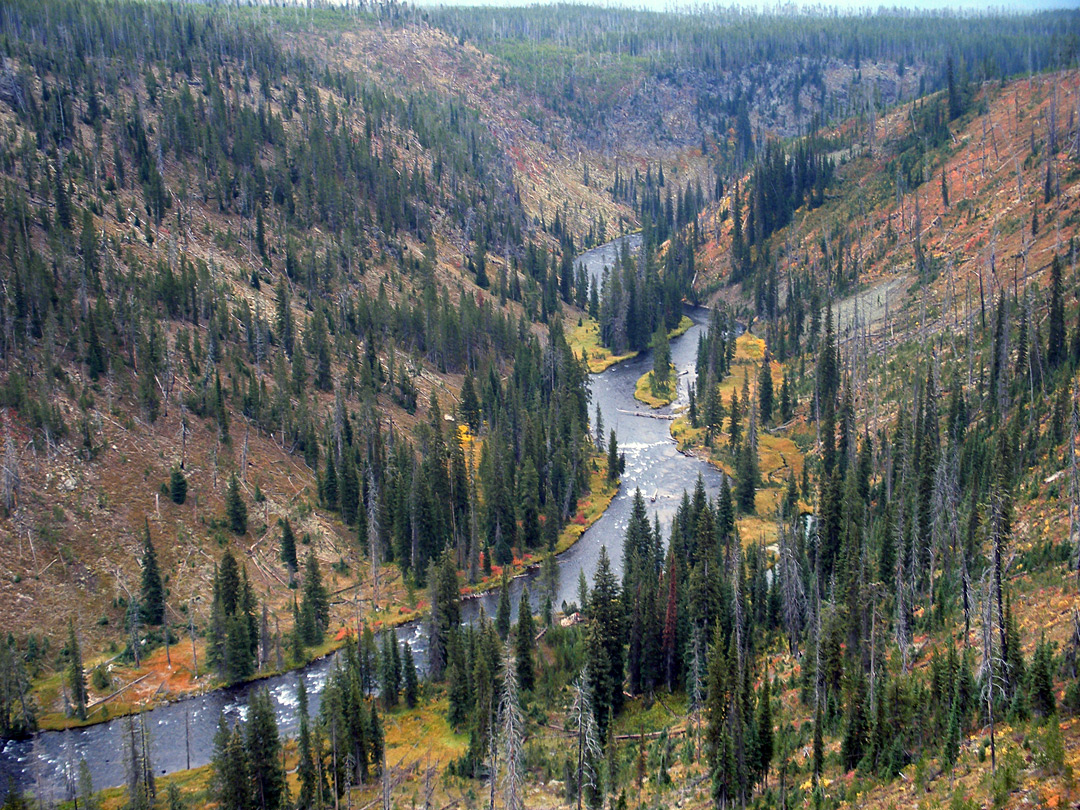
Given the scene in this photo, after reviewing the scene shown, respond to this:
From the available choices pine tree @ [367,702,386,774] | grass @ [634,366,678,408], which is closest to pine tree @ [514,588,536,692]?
pine tree @ [367,702,386,774]

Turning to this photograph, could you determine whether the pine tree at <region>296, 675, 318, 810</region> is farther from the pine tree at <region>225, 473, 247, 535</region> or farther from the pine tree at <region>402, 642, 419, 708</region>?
the pine tree at <region>225, 473, 247, 535</region>

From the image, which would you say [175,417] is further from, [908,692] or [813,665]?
[908,692]

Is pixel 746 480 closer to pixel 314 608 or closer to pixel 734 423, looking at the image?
pixel 734 423

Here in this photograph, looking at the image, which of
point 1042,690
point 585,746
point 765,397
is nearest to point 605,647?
point 585,746

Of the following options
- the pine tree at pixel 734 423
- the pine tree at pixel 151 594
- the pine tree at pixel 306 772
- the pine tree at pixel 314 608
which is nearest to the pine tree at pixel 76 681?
the pine tree at pixel 151 594

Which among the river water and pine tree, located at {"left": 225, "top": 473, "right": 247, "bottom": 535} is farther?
pine tree, located at {"left": 225, "top": 473, "right": 247, "bottom": 535}

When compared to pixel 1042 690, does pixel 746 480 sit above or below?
below
